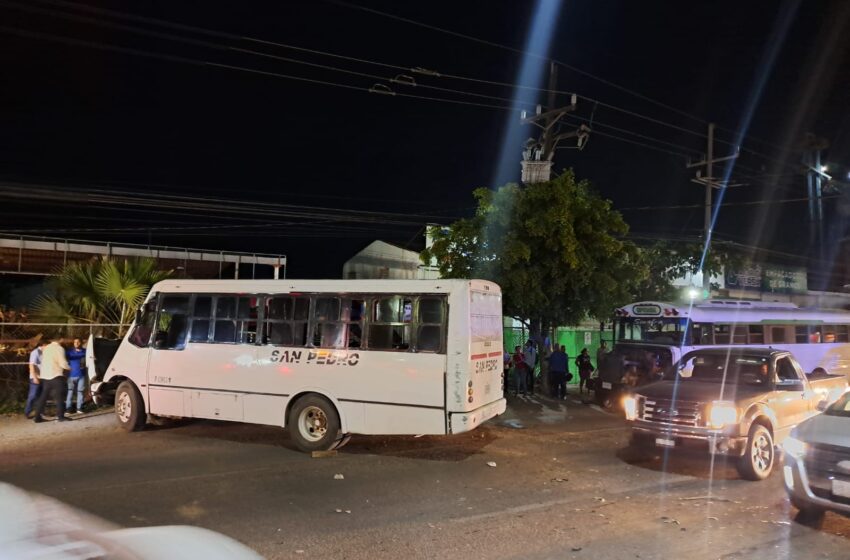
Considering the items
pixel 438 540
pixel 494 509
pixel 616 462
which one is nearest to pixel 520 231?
pixel 616 462

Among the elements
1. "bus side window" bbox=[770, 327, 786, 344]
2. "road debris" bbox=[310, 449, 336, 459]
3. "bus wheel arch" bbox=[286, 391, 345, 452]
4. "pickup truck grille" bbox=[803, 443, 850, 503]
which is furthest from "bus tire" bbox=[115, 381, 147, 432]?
"bus side window" bbox=[770, 327, 786, 344]

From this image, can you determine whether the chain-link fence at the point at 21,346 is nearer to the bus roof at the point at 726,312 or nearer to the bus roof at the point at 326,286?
the bus roof at the point at 326,286

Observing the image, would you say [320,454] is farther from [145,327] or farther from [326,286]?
[145,327]

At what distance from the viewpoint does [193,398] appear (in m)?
10.1

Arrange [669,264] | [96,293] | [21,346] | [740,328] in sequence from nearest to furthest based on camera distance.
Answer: [21,346] → [96,293] → [740,328] → [669,264]

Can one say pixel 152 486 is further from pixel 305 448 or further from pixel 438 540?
pixel 438 540

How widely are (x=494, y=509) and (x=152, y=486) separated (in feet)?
13.3

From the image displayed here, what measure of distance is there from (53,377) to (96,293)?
2.75 meters

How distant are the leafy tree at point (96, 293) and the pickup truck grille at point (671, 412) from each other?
11.0 meters

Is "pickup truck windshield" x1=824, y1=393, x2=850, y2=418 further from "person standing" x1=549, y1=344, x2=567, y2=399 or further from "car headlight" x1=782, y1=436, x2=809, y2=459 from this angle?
"person standing" x1=549, y1=344, x2=567, y2=399

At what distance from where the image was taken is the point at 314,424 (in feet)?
30.8

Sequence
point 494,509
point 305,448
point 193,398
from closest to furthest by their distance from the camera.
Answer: point 494,509, point 305,448, point 193,398

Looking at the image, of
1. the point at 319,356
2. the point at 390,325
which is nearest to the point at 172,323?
the point at 319,356

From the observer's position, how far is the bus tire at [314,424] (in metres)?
9.11
